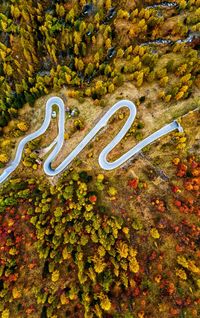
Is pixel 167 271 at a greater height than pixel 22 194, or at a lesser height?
lesser

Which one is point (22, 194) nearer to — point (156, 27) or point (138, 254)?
point (138, 254)

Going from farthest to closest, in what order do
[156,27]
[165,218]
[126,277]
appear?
1. [156,27]
2. [165,218]
3. [126,277]

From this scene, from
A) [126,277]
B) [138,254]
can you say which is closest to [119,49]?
[138,254]

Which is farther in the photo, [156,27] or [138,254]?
[156,27]

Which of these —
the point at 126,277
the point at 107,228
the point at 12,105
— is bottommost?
the point at 126,277

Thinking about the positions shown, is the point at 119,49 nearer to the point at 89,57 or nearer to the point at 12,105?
the point at 89,57

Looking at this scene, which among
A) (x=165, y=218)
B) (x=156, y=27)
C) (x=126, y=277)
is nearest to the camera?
(x=126, y=277)

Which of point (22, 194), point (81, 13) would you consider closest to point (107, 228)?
point (22, 194)
